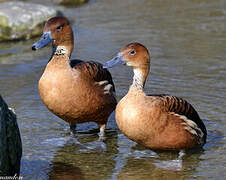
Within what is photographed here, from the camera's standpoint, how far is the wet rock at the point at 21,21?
1169 cm

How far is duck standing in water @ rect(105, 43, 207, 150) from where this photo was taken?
5.71 metres

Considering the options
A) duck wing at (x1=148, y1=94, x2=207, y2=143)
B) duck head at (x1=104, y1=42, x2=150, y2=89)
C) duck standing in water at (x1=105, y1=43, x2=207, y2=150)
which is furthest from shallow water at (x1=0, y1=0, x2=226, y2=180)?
duck head at (x1=104, y1=42, x2=150, y2=89)

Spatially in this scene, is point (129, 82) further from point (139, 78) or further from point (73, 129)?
point (139, 78)

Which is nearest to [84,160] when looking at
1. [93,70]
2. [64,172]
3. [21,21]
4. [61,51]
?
[64,172]

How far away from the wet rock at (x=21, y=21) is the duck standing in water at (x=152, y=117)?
609 centimetres

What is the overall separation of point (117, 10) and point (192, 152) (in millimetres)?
8288

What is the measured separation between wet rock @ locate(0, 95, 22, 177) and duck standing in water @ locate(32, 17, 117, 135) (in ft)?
2.99

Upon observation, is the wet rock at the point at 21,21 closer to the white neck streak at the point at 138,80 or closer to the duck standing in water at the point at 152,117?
the duck standing in water at the point at 152,117

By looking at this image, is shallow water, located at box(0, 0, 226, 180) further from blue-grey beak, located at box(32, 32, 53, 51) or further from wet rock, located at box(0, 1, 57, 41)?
blue-grey beak, located at box(32, 32, 53, 51)

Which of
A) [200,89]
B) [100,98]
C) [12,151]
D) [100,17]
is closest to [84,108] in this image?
[100,98]

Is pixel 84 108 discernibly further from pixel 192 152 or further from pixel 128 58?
pixel 192 152

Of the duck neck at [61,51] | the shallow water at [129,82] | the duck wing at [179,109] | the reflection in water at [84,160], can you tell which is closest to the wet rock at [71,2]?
the shallow water at [129,82]

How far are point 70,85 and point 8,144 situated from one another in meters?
1.33

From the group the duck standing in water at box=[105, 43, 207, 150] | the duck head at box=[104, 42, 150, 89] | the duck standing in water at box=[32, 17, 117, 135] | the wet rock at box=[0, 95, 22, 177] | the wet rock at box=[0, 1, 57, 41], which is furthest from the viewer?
the wet rock at box=[0, 1, 57, 41]
